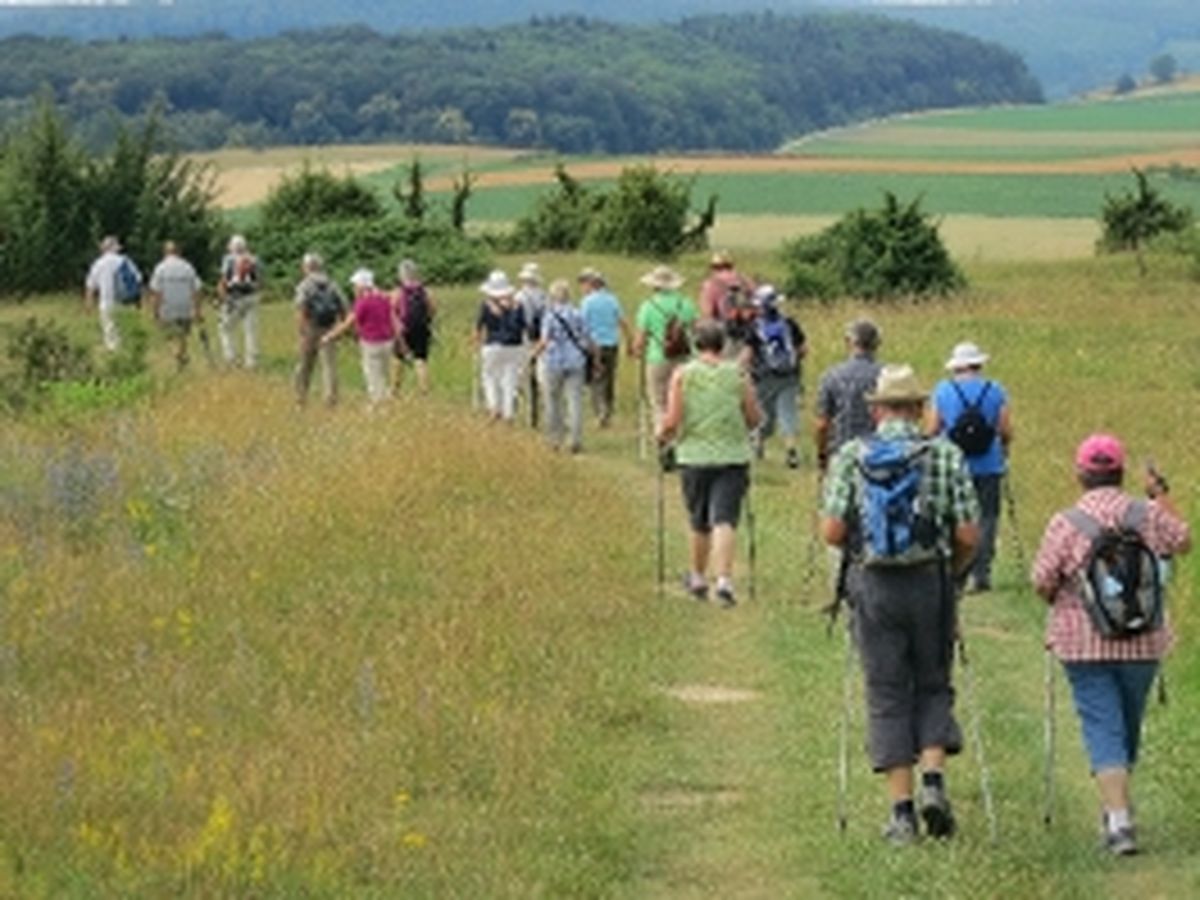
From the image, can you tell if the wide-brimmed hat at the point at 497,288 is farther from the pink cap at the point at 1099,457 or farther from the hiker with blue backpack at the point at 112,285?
the pink cap at the point at 1099,457

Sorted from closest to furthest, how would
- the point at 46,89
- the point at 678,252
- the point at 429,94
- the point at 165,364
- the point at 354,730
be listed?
the point at 354,730 → the point at 165,364 → the point at 46,89 → the point at 678,252 → the point at 429,94

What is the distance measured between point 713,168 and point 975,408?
88.9 m

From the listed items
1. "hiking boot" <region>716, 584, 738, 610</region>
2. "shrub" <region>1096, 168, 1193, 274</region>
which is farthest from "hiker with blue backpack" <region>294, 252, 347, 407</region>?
"shrub" <region>1096, 168, 1193, 274</region>

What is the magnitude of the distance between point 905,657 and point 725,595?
19.9 ft

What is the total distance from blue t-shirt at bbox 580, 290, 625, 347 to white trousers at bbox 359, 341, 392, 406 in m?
2.14

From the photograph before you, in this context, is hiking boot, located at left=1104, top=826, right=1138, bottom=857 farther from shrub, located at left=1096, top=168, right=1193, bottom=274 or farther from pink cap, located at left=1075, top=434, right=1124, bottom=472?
shrub, located at left=1096, top=168, right=1193, bottom=274

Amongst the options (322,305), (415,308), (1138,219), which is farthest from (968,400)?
(1138,219)

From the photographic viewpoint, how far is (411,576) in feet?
55.7

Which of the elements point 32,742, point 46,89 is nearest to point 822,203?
point 46,89

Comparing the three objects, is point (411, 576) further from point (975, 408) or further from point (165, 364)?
point (165, 364)

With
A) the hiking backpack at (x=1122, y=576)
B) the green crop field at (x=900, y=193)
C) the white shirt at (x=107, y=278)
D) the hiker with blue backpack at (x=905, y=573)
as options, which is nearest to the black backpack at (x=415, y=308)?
the white shirt at (x=107, y=278)

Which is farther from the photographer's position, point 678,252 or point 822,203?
point 822,203

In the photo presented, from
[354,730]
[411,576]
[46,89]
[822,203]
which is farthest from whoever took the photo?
[822,203]

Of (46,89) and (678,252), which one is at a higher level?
(46,89)
